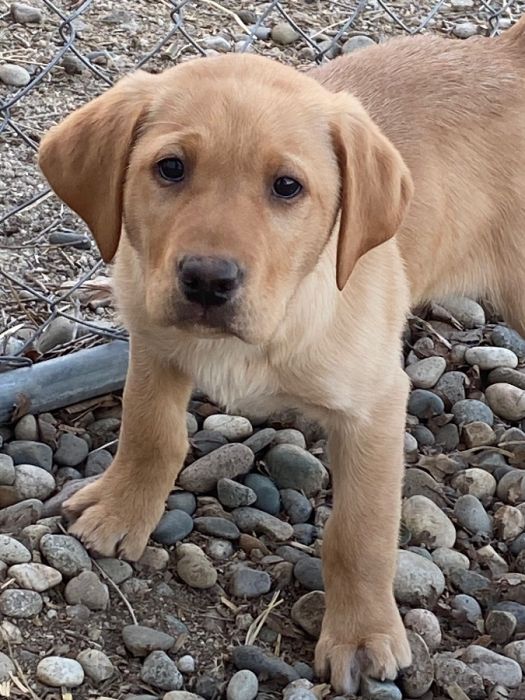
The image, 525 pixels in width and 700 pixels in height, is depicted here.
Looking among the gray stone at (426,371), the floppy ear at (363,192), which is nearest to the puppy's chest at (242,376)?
the floppy ear at (363,192)

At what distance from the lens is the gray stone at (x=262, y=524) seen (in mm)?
3184

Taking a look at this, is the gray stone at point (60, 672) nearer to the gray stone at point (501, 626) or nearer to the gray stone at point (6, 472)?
the gray stone at point (6, 472)

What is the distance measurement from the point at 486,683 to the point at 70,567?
1007 millimetres

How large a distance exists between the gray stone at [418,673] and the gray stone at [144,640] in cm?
54

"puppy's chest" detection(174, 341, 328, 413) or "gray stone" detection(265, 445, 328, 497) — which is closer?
"puppy's chest" detection(174, 341, 328, 413)

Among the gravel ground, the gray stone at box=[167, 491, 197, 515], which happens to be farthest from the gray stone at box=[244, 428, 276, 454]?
the gray stone at box=[167, 491, 197, 515]

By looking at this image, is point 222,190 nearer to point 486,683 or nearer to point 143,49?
point 486,683

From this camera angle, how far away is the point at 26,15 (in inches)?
199

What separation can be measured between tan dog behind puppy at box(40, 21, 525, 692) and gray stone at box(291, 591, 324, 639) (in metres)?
0.09

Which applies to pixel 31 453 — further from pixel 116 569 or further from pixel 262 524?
pixel 262 524

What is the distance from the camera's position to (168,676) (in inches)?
107

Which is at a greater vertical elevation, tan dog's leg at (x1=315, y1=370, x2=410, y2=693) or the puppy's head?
the puppy's head

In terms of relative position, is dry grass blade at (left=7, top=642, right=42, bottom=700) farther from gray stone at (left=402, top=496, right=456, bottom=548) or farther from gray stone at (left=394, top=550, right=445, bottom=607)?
gray stone at (left=402, top=496, right=456, bottom=548)

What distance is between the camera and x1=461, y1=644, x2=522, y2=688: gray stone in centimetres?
282
